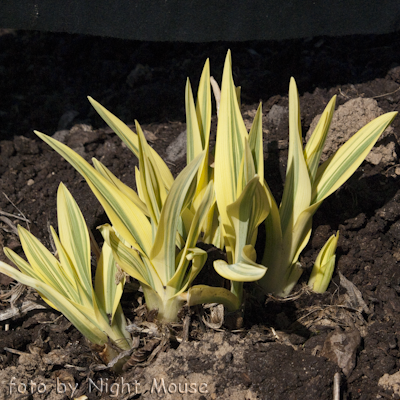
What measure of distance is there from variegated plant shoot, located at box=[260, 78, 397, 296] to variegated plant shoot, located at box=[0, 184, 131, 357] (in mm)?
445

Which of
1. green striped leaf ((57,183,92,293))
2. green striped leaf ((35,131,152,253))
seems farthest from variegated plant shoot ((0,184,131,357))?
green striped leaf ((35,131,152,253))

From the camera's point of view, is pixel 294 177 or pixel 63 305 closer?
pixel 63 305

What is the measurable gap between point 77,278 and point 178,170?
681mm

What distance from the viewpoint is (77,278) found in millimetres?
975

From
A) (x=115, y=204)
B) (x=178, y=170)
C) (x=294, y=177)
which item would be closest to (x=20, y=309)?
(x=115, y=204)

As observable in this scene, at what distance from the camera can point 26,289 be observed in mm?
1258

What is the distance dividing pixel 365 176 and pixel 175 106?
2.93 feet

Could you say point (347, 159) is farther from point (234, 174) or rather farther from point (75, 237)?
point (75, 237)

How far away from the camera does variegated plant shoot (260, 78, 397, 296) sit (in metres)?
1.04

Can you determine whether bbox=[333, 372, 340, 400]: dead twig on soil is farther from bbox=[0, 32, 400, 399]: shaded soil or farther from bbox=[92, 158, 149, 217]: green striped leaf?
bbox=[92, 158, 149, 217]: green striped leaf

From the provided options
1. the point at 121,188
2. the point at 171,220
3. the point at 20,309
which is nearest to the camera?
the point at 171,220

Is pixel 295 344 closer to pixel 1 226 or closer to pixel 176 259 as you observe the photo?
pixel 176 259

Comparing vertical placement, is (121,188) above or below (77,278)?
above

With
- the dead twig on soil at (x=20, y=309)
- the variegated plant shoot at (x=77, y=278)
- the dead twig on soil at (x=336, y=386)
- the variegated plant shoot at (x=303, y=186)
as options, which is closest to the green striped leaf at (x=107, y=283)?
the variegated plant shoot at (x=77, y=278)
